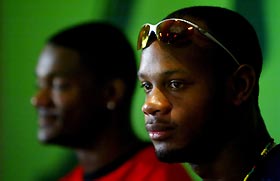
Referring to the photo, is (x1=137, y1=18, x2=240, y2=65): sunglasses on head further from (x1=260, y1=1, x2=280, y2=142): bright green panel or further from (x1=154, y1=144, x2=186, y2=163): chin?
(x1=260, y1=1, x2=280, y2=142): bright green panel

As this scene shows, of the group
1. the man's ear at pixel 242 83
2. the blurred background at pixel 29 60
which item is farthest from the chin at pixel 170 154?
the blurred background at pixel 29 60

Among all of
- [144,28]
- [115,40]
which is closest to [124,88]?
[115,40]

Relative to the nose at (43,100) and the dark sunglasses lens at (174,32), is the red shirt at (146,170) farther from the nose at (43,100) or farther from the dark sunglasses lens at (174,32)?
the dark sunglasses lens at (174,32)

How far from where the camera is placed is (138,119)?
1.52m

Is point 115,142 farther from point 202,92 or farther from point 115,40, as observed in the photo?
point 202,92

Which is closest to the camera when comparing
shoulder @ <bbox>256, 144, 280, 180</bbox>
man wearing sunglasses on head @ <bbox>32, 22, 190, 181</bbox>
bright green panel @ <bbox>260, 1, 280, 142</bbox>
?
shoulder @ <bbox>256, 144, 280, 180</bbox>

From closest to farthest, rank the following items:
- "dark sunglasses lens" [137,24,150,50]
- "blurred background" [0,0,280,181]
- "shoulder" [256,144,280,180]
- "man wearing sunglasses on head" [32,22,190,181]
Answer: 1. "shoulder" [256,144,280,180]
2. "dark sunglasses lens" [137,24,150,50]
3. "man wearing sunglasses on head" [32,22,190,181]
4. "blurred background" [0,0,280,181]

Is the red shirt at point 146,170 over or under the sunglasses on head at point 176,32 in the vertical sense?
under

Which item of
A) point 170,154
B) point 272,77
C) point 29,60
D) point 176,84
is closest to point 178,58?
point 176,84

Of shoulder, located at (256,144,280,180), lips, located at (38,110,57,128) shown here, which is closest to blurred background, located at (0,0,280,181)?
lips, located at (38,110,57,128)

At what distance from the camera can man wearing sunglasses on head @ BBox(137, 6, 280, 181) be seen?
0.89 m

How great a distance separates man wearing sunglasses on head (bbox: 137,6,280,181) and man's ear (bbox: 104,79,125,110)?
472mm

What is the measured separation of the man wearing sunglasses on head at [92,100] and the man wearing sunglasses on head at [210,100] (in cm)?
44

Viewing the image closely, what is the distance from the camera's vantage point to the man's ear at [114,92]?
139 cm
